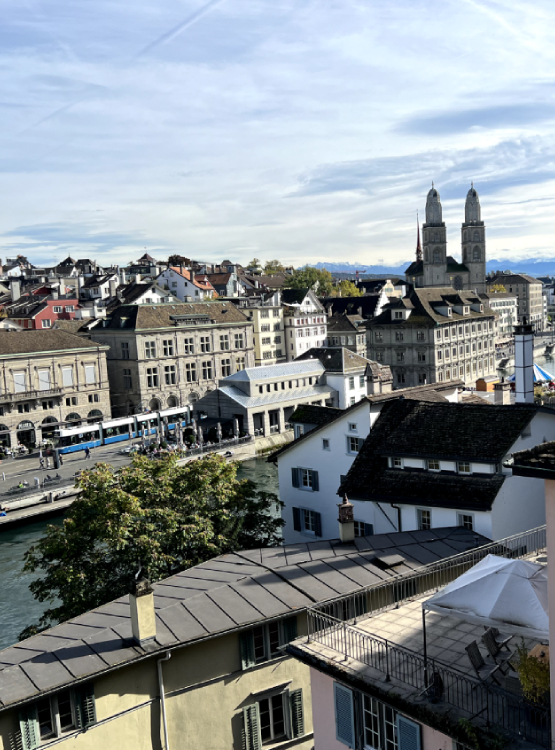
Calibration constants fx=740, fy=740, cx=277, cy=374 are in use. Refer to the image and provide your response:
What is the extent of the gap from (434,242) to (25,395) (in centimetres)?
11123

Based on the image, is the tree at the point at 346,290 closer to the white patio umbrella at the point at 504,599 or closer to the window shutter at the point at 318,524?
the window shutter at the point at 318,524

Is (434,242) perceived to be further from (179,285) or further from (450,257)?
(179,285)

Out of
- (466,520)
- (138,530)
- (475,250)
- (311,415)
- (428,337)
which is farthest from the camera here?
(475,250)

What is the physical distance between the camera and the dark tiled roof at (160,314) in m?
79.9

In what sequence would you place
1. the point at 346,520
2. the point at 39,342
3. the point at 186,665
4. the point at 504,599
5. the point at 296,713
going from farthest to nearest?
the point at 39,342 → the point at 346,520 → the point at 296,713 → the point at 186,665 → the point at 504,599

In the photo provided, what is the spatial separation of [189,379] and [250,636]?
68.0 meters

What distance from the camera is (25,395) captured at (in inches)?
2726

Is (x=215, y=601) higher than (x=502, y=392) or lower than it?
lower

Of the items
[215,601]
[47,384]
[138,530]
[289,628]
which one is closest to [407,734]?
[289,628]

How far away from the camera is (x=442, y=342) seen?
9631cm

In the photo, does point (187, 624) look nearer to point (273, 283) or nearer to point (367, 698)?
point (367, 698)

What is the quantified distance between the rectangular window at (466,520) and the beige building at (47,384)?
175ft

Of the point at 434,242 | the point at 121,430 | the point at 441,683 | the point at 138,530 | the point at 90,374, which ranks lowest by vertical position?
the point at 121,430

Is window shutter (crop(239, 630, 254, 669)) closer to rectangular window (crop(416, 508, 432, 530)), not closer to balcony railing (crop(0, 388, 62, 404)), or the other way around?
rectangular window (crop(416, 508, 432, 530))
